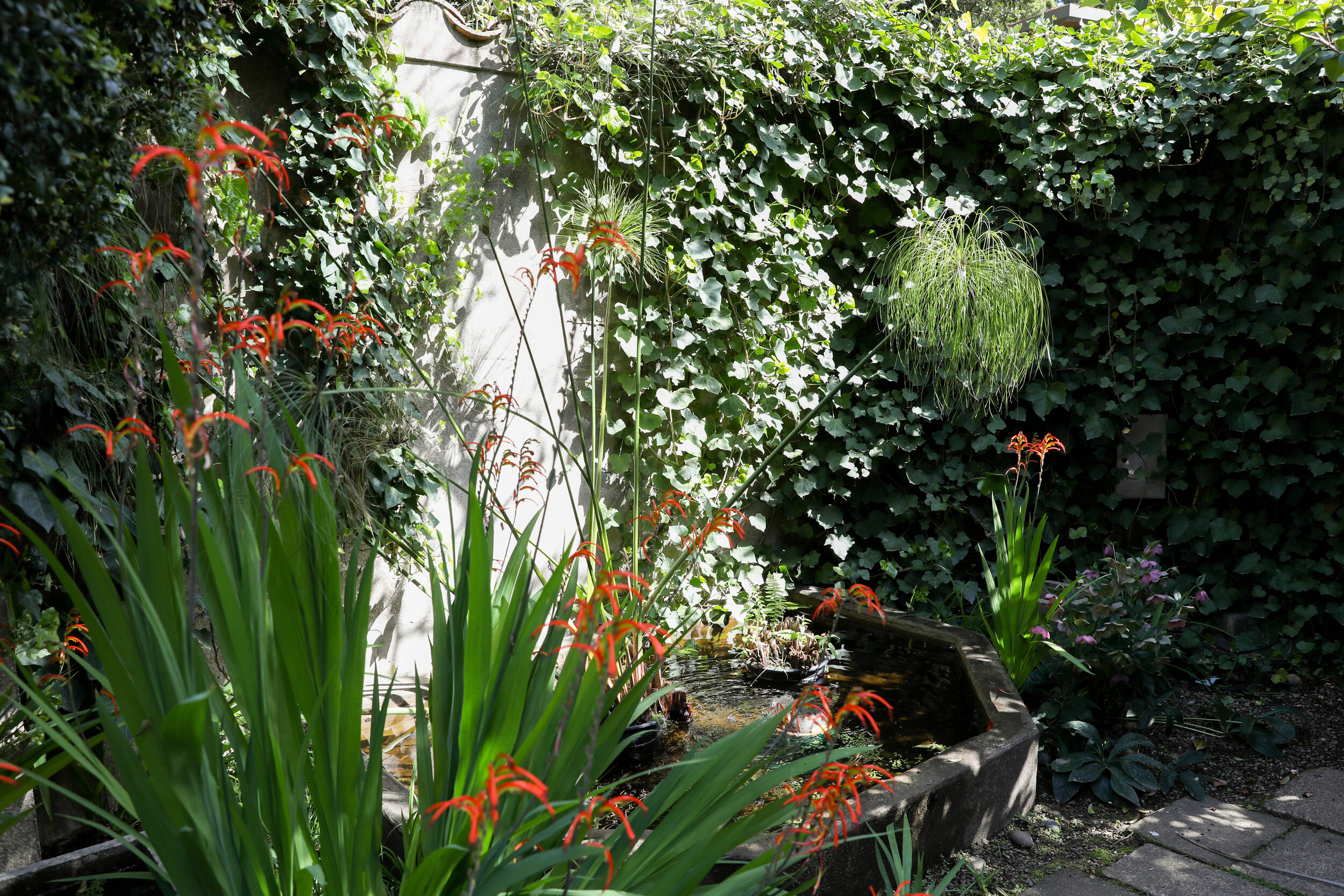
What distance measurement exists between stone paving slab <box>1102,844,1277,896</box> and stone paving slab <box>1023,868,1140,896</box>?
0.05 meters

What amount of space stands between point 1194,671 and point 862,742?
1795 mm

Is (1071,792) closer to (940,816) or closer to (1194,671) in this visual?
(940,816)

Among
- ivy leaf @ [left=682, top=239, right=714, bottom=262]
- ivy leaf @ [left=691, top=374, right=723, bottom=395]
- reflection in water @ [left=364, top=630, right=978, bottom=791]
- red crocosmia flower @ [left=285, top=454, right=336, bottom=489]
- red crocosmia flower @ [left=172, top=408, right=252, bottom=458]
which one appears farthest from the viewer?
ivy leaf @ [left=691, top=374, right=723, bottom=395]

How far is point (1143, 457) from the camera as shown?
3744 millimetres

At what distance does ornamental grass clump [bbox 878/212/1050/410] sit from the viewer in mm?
2812

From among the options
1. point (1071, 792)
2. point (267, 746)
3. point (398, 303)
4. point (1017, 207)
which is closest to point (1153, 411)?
point (1017, 207)

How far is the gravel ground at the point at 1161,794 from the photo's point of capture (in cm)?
206

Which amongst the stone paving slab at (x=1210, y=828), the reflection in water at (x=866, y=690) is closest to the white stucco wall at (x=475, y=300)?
the reflection in water at (x=866, y=690)

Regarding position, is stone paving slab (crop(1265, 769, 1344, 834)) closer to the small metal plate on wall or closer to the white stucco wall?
the small metal plate on wall

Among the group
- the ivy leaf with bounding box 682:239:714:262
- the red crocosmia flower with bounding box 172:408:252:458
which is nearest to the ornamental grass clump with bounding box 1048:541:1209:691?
the ivy leaf with bounding box 682:239:714:262

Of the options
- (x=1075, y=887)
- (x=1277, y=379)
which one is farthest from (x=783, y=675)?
(x=1277, y=379)

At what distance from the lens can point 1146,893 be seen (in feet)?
6.43

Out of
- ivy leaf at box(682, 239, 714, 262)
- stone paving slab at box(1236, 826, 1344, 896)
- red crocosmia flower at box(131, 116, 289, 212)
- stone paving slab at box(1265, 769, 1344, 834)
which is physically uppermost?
ivy leaf at box(682, 239, 714, 262)

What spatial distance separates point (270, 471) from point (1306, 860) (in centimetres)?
265
